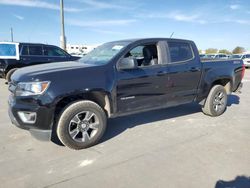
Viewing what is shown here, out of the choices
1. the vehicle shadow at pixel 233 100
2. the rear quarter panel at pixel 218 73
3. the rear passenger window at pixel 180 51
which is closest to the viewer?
the rear passenger window at pixel 180 51

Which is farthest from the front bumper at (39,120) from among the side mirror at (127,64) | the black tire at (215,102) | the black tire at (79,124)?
the black tire at (215,102)

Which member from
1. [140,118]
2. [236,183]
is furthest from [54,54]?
[236,183]

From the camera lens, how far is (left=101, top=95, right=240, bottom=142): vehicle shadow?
479 centimetres

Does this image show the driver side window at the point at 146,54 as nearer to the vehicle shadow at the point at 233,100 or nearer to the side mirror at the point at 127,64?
the side mirror at the point at 127,64

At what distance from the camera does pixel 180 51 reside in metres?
5.21

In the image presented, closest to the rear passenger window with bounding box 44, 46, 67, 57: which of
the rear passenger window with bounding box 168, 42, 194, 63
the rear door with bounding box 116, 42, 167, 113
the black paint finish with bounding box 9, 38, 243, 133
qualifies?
the black paint finish with bounding box 9, 38, 243, 133

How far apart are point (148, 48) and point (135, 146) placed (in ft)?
6.97

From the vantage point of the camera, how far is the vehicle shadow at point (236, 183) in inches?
116

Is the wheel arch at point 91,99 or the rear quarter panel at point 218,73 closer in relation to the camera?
the wheel arch at point 91,99

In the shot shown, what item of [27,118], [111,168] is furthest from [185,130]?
[27,118]

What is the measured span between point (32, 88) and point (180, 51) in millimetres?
3159

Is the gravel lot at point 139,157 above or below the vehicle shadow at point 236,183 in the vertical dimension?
above

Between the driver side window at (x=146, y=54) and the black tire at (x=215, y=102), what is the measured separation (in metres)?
1.80

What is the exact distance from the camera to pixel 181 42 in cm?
531
